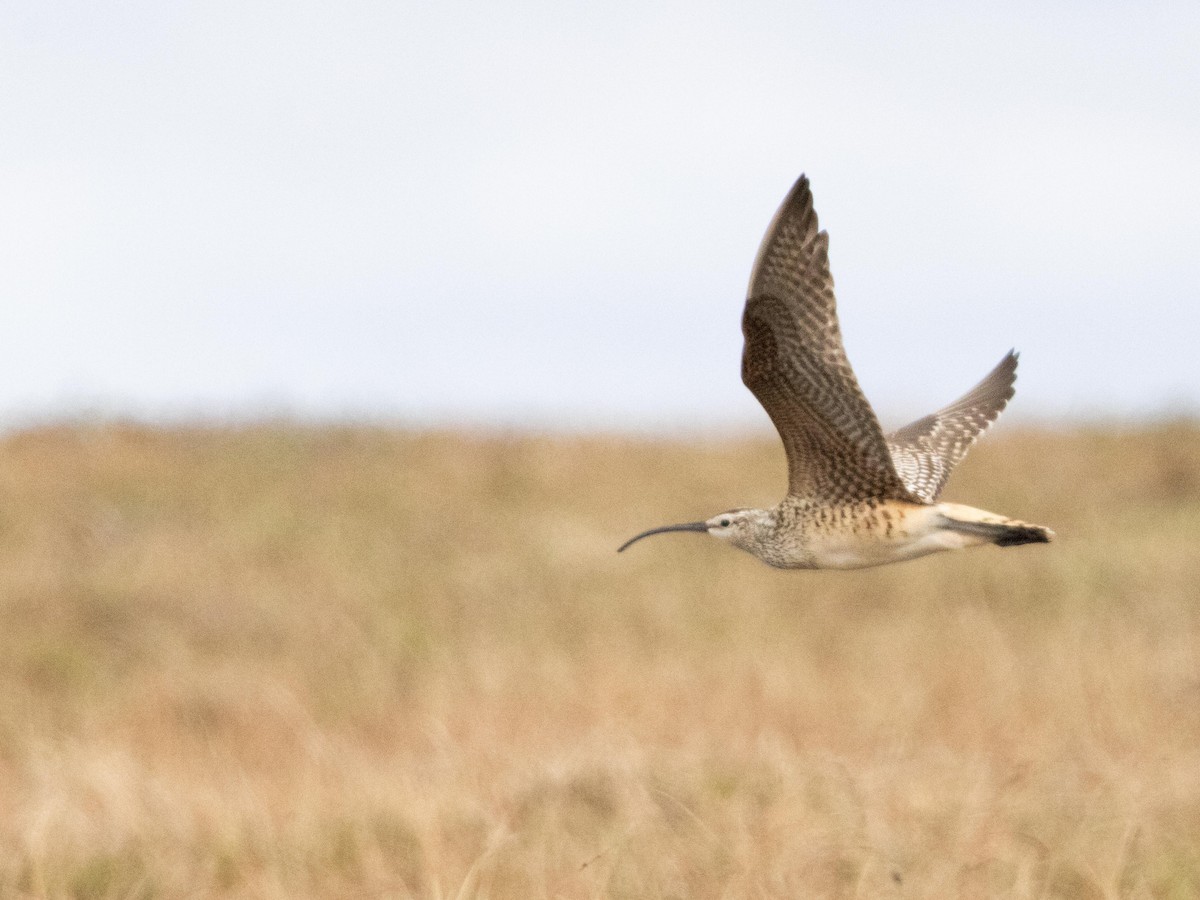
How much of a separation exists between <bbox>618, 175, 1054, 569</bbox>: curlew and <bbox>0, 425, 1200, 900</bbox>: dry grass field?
4.85 meters

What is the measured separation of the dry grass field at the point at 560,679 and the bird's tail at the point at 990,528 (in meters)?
4.89

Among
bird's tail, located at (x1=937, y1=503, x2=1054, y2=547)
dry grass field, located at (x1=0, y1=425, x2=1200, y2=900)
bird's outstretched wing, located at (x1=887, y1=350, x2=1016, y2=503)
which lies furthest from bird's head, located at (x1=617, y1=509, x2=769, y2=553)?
dry grass field, located at (x1=0, y1=425, x2=1200, y2=900)

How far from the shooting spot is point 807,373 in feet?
4.31

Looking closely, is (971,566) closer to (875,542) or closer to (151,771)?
(151,771)

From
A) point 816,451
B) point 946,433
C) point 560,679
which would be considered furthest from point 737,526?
point 560,679

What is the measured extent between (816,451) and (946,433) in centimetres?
92

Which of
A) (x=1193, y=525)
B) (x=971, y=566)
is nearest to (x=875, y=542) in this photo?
(x=971, y=566)

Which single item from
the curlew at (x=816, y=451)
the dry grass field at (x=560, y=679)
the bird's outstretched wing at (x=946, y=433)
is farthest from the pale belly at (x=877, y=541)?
the dry grass field at (x=560, y=679)

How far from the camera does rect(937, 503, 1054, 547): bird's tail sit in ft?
3.80

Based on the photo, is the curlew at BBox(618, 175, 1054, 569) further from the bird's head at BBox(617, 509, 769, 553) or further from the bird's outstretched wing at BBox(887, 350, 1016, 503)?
the bird's outstretched wing at BBox(887, 350, 1016, 503)

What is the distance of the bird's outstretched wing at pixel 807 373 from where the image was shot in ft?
4.27

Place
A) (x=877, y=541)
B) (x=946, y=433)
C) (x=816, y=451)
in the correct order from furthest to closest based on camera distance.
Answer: (x=946, y=433) → (x=816, y=451) → (x=877, y=541)

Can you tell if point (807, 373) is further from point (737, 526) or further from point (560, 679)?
point (560, 679)

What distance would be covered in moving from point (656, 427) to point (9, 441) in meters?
7.58
